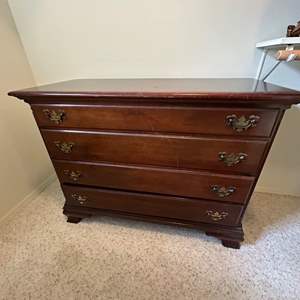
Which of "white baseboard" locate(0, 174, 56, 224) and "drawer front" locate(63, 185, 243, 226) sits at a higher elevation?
"drawer front" locate(63, 185, 243, 226)

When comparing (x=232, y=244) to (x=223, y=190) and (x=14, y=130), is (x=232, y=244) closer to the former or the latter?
(x=223, y=190)

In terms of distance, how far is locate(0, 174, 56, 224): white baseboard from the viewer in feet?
4.57

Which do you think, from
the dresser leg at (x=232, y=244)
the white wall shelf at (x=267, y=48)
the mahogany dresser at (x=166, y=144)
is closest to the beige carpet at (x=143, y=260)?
the dresser leg at (x=232, y=244)

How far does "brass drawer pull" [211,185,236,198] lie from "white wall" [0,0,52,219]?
1.38 meters

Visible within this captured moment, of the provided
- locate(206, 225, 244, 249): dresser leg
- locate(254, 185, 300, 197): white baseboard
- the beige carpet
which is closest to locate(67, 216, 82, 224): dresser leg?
the beige carpet

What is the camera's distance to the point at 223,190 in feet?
3.20

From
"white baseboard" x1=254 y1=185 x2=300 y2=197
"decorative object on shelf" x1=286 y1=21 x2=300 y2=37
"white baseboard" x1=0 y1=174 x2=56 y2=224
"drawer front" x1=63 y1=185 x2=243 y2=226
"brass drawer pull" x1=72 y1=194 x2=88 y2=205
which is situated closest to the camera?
"decorative object on shelf" x1=286 y1=21 x2=300 y2=37

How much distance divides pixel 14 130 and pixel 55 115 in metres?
0.68

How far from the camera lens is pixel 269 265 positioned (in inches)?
40.9

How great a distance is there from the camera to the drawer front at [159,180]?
0.96m

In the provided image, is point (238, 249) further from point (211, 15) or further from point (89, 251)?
point (211, 15)

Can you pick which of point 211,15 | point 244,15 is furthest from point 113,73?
point 244,15

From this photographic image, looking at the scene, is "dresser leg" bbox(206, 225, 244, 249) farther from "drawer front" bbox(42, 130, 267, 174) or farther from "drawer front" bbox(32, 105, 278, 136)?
"drawer front" bbox(32, 105, 278, 136)

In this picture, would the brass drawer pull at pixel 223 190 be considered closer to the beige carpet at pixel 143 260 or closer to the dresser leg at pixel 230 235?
the dresser leg at pixel 230 235
